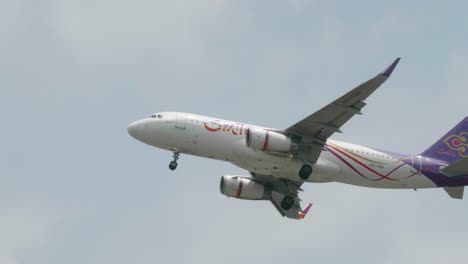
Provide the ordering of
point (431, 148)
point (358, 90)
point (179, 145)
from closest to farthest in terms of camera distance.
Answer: point (358, 90)
point (179, 145)
point (431, 148)

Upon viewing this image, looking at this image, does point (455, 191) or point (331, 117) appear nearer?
point (331, 117)

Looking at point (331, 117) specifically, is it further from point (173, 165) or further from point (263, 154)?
point (173, 165)

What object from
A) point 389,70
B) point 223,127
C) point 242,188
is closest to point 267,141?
point 223,127

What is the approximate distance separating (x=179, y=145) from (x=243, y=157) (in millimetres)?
3845

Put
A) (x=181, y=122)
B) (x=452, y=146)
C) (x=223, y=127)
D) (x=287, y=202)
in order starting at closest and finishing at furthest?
(x=223, y=127), (x=181, y=122), (x=452, y=146), (x=287, y=202)

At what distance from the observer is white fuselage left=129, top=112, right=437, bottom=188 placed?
6066 centimetres

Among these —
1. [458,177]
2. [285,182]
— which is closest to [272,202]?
[285,182]

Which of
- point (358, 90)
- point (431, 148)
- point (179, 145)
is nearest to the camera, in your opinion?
point (358, 90)

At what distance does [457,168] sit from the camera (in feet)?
207

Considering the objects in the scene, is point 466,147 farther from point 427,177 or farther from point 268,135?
point 268,135

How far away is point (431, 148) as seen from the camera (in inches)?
2589

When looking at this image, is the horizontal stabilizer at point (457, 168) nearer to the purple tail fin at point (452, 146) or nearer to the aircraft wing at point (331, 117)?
the purple tail fin at point (452, 146)

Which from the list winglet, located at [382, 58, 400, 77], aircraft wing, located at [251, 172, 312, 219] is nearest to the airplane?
winglet, located at [382, 58, 400, 77]

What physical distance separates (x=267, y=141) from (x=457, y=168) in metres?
12.2
